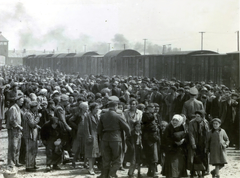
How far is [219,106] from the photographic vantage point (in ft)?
38.4

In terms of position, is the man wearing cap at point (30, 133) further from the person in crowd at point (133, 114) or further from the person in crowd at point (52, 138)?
the person in crowd at point (133, 114)

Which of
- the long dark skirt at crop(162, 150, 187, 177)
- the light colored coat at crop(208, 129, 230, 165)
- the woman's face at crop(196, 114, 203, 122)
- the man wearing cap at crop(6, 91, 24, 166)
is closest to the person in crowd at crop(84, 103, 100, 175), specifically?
the man wearing cap at crop(6, 91, 24, 166)

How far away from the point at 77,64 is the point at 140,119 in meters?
39.0

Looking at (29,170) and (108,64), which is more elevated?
(108,64)

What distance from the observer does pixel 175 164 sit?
7215mm

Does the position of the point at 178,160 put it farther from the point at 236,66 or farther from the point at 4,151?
the point at 236,66

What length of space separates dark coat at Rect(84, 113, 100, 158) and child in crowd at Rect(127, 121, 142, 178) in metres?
0.82

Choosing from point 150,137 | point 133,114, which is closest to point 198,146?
point 150,137

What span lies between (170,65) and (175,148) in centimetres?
2287

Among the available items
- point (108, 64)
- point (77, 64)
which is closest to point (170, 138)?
point (108, 64)

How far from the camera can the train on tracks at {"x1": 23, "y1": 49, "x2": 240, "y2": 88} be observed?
23844mm

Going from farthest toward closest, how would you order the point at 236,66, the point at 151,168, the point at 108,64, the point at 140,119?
the point at 108,64 → the point at 236,66 → the point at 140,119 → the point at 151,168

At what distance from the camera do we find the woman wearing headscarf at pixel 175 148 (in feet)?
23.6

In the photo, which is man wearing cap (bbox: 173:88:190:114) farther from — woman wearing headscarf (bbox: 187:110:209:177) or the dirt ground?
woman wearing headscarf (bbox: 187:110:209:177)
